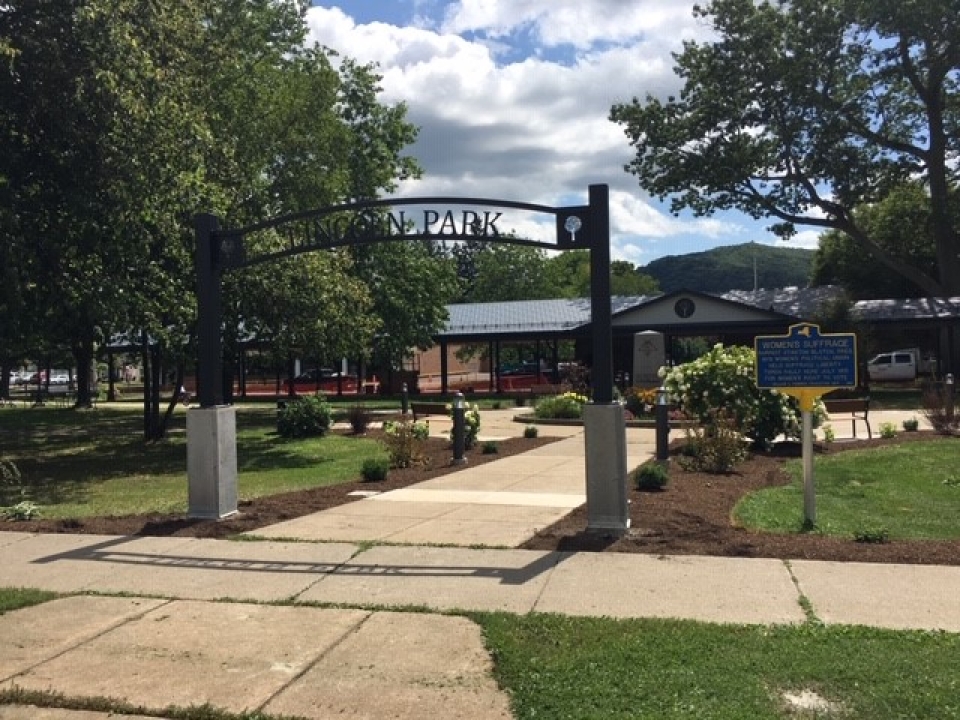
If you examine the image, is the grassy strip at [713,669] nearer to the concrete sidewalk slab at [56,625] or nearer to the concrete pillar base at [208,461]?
the concrete sidewalk slab at [56,625]

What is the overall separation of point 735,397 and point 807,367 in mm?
5413

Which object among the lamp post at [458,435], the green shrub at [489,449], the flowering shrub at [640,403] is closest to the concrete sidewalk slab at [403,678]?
the lamp post at [458,435]

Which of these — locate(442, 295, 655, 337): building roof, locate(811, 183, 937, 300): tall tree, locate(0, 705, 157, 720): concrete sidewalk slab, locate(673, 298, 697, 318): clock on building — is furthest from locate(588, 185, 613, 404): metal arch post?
locate(811, 183, 937, 300): tall tree

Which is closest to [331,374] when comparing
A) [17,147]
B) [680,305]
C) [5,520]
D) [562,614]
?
[680,305]

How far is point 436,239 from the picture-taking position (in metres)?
8.39

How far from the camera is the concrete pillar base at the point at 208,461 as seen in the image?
8.71 metres

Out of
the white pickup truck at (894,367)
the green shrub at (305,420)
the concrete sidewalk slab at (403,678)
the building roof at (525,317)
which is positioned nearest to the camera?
the concrete sidewalk slab at (403,678)

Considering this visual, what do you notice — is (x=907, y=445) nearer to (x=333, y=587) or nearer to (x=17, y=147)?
(x=333, y=587)

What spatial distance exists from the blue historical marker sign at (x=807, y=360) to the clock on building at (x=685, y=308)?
1144 inches

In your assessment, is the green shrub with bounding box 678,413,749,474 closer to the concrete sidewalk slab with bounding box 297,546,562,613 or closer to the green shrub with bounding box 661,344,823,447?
the green shrub with bounding box 661,344,823,447

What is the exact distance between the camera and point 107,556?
727cm

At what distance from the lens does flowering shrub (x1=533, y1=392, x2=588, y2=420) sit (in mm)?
23047

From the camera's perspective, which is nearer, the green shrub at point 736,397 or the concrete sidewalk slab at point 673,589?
the concrete sidewalk slab at point 673,589

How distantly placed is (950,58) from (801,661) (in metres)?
40.6
